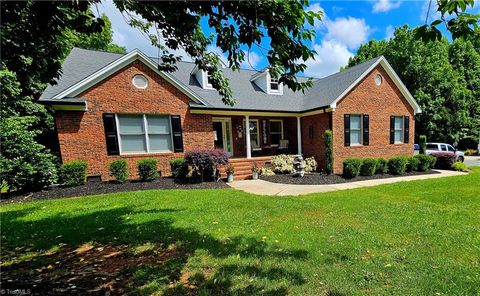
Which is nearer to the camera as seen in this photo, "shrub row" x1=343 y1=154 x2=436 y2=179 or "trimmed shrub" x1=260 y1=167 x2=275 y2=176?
"shrub row" x1=343 y1=154 x2=436 y2=179

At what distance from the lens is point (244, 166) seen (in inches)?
487

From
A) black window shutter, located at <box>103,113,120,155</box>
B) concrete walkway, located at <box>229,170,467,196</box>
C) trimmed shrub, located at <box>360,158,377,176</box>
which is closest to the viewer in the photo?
concrete walkway, located at <box>229,170,467,196</box>

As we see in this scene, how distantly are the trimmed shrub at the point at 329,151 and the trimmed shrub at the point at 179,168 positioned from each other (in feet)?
22.8

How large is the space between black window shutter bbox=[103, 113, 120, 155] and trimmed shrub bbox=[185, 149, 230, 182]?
3.08m

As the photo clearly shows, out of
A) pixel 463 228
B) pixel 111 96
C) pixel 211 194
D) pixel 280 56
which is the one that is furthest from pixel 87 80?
pixel 463 228

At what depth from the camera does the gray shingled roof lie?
1143 cm

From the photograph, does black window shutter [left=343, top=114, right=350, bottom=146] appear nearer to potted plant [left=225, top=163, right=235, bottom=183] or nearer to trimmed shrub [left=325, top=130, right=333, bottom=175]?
trimmed shrub [left=325, top=130, right=333, bottom=175]

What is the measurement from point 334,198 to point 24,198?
9761mm

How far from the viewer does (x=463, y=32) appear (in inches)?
84.7

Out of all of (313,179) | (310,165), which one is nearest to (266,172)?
(313,179)

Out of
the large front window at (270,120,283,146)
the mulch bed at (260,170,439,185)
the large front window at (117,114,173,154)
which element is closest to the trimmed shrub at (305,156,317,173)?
the mulch bed at (260,170,439,185)

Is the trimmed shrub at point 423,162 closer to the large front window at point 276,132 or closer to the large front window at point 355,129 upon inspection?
the large front window at point 355,129

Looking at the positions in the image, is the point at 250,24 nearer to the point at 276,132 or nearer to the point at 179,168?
the point at 179,168

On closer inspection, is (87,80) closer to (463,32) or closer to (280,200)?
(280,200)
